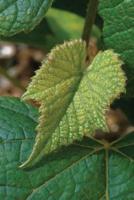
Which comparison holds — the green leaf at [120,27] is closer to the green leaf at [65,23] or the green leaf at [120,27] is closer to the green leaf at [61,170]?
the green leaf at [61,170]

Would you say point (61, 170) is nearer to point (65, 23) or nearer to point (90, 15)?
point (90, 15)

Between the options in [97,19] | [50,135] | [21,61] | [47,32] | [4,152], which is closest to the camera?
[50,135]

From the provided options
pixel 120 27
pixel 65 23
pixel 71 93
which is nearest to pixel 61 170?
pixel 71 93

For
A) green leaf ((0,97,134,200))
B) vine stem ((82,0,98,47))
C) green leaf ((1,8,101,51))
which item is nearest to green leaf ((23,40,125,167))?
green leaf ((0,97,134,200))

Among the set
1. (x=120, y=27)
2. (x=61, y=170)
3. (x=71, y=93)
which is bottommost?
(x=61, y=170)

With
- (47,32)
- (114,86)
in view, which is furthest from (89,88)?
(47,32)

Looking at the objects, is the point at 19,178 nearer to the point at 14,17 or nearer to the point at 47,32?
the point at 14,17

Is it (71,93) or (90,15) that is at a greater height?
(90,15)

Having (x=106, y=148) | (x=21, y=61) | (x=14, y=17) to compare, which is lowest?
(x=21, y=61)
